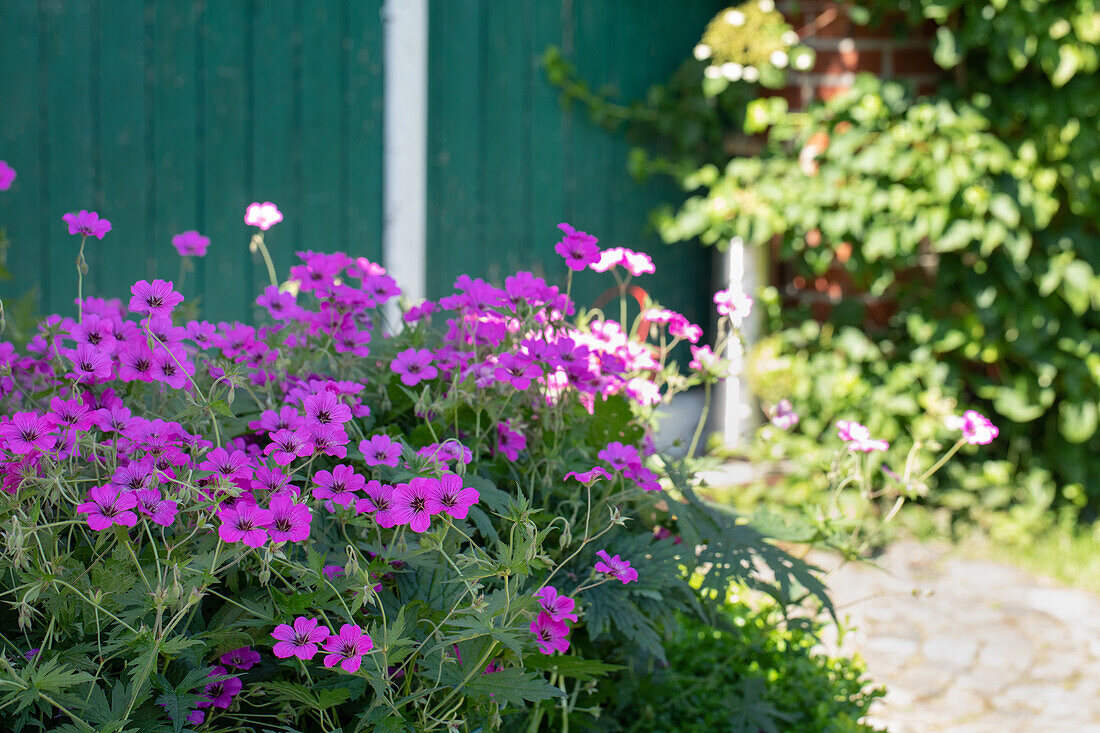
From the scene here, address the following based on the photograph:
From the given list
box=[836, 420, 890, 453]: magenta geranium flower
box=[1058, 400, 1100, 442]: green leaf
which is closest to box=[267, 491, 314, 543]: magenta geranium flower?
box=[836, 420, 890, 453]: magenta geranium flower

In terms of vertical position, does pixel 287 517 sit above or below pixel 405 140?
below

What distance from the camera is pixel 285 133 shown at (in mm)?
2863

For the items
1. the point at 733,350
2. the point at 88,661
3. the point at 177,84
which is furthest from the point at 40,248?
the point at 733,350

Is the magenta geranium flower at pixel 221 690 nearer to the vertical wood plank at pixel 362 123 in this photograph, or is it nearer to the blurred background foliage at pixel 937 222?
the vertical wood plank at pixel 362 123

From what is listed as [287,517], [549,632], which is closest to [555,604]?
[549,632]

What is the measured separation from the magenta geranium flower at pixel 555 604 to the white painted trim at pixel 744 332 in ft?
9.50

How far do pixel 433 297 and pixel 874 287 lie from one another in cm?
156

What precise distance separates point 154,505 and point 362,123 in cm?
231

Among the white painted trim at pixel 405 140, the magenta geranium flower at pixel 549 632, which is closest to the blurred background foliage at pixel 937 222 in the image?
the white painted trim at pixel 405 140

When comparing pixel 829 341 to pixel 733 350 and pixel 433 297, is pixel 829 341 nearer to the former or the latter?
pixel 733 350

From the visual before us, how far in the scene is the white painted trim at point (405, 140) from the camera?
3.02m

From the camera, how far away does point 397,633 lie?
84 cm

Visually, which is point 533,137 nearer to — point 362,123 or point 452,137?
point 452,137

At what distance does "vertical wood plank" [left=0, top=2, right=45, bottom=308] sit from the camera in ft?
7.93
